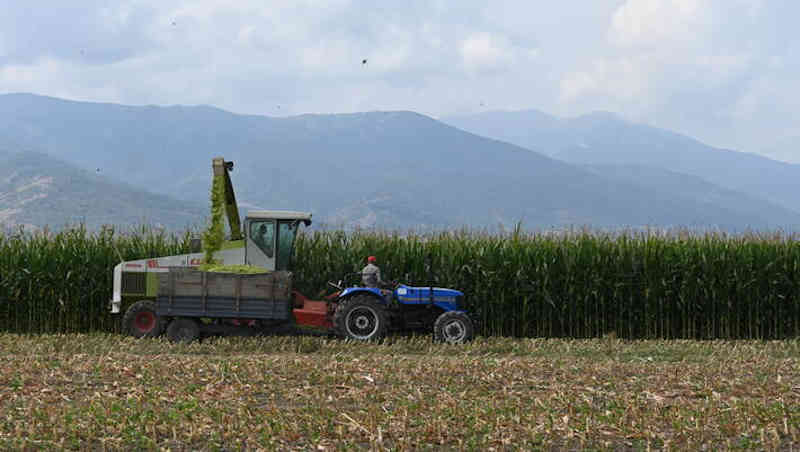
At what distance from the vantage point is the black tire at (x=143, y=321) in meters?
16.9

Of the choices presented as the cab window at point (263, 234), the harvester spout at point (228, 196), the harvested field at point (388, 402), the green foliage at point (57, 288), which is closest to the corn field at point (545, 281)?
the green foliage at point (57, 288)

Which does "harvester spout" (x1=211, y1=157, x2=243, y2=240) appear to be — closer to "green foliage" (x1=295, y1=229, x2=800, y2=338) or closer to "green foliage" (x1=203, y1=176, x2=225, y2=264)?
"green foliage" (x1=203, y1=176, x2=225, y2=264)

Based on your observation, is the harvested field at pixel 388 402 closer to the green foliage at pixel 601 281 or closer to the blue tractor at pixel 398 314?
the blue tractor at pixel 398 314

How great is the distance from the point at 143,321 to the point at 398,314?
191 inches

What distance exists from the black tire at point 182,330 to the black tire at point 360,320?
2.56m

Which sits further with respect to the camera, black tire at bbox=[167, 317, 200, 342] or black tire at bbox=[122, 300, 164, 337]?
black tire at bbox=[122, 300, 164, 337]

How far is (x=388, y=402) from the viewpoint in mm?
9781

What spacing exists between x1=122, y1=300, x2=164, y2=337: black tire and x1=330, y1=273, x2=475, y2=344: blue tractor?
3414 mm

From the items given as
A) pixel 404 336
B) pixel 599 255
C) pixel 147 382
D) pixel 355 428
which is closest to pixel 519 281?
pixel 599 255

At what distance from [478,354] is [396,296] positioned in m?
2.07

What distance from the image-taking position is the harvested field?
824 centimetres

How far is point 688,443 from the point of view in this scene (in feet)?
26.5

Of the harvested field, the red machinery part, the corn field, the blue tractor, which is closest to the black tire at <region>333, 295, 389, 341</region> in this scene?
the blue tractor

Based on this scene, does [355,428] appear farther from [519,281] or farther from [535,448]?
[519,281]
